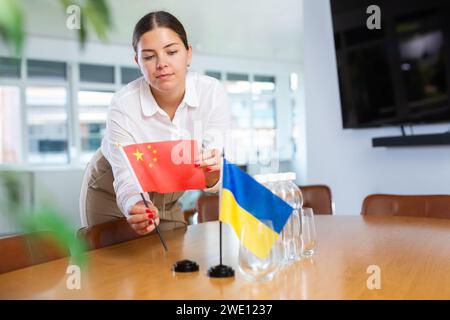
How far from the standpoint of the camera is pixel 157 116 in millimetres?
1829

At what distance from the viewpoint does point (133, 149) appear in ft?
4.46

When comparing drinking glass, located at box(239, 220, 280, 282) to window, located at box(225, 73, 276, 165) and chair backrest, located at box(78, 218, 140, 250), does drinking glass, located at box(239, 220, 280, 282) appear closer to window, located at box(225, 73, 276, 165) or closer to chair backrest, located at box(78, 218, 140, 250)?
chair backrest, located at box(78, 218, 140, 250)

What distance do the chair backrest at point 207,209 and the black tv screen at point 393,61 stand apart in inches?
65.3

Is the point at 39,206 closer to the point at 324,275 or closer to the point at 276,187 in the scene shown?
the point at 324,275

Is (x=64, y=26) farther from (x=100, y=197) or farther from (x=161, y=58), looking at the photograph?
(x=100, y=197)

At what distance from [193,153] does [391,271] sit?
0.61m

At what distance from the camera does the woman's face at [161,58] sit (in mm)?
1590

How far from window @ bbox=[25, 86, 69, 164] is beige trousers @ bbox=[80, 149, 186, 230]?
20.9 feet

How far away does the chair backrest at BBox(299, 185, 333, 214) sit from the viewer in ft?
9.23

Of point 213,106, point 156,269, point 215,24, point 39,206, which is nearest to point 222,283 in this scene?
A: point 156,269

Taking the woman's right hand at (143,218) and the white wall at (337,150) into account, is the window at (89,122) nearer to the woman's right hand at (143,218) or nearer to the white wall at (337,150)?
the white wall at (337,150)

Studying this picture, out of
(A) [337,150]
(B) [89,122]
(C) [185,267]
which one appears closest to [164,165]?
(C) [185,267]

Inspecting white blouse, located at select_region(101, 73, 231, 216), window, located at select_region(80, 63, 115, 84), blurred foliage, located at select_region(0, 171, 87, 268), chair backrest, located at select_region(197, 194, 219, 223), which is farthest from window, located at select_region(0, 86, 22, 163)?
window, located at select_region(80, 63, 115, 84)

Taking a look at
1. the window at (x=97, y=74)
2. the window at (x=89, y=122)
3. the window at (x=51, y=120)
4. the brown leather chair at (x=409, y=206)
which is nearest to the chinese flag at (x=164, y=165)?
the brown leather chair at (x=409, y=206)
